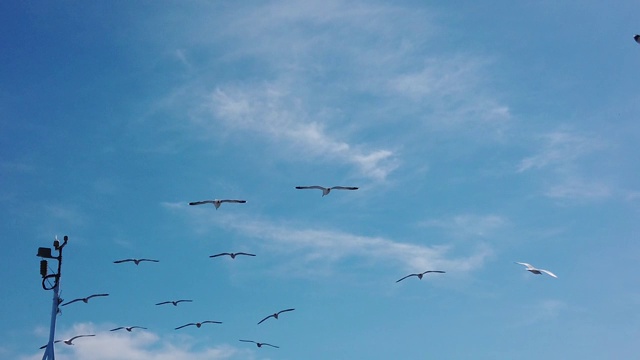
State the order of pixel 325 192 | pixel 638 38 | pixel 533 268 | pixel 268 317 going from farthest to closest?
1. pixel 268 317
2. pixel 533 268
3. pixel 325 192
4. pixel 638 38

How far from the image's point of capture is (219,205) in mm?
69750

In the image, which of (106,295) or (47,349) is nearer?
(47,349)

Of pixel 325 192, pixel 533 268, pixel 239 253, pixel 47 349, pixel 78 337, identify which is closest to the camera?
pixel 47 349

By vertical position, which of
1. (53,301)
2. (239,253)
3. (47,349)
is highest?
(239,253)

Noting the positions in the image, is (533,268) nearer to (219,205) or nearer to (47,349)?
(219,205)

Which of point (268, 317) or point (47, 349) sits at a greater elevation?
point (268, 317)

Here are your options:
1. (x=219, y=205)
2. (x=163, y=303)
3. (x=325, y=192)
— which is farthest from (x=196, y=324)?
(x=325, y=192)

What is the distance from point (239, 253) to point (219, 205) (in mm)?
15152

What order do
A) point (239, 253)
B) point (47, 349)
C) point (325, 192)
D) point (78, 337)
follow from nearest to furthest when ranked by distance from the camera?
point (47, 349), point (325, 192), point (78, 337), point (239, 253)

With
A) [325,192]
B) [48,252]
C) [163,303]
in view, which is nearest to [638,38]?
[325,192]

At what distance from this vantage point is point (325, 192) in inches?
2660

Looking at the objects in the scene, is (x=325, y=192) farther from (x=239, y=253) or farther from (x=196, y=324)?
(x=196, y=324)

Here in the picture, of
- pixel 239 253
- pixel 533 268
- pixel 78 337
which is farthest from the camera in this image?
pixel 239 253

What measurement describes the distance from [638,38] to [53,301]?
49854mm
